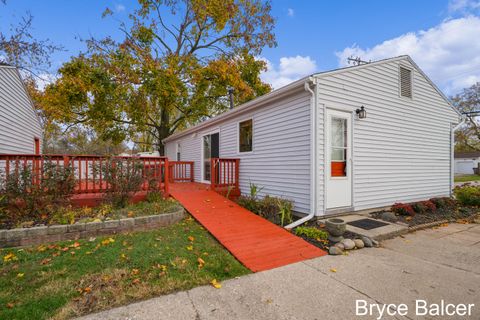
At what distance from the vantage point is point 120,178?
503 centimetres

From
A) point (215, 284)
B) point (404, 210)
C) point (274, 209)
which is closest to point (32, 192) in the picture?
point (215, 284)

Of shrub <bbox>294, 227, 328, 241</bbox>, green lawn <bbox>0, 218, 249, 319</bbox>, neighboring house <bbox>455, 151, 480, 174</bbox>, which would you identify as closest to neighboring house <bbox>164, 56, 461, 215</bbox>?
shrub <bbox>294, 227, 328, 241</bbox>

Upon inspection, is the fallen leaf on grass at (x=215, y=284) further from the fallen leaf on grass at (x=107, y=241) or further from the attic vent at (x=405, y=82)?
the attic vent at (x=405, y=82)

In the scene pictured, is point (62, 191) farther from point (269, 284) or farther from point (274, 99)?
point (274, 99)

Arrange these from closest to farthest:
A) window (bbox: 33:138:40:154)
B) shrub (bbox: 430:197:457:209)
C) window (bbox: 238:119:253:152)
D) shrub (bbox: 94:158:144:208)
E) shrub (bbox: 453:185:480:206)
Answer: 1. shrub (bbox: 94:158:144:208)
2. shrub (bbox: 430:197:457:209)
3. shrub (bbox: 453:185:480:206)
4. window (bbox: 238:119:253:152)
5. window (bbox: 33:138:40:154)

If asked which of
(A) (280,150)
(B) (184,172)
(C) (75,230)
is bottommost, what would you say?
(C) (75,230)

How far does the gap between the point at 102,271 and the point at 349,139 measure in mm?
5138

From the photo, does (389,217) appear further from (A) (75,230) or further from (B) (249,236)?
(A) (75,230)

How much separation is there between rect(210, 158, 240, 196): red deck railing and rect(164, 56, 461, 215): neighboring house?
0.85 feet

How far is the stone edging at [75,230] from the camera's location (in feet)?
11.6

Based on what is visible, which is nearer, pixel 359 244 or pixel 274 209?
pixel 359 244

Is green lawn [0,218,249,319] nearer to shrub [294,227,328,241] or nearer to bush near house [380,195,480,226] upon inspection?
shrub [294,227,328,241]

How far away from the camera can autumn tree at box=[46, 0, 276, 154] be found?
11.5m

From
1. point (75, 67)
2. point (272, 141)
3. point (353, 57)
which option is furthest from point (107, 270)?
point (353, 57)
